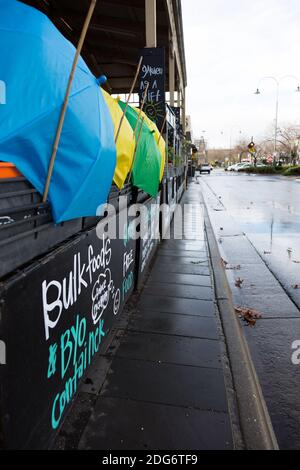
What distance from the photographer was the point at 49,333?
2008 millimetres

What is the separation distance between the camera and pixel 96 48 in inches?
541

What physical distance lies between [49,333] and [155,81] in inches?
269

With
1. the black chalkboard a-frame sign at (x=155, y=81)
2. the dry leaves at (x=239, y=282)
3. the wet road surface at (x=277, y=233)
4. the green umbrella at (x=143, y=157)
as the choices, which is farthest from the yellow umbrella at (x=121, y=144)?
the black chalkboard a-frame sign at (x=155, y=81)

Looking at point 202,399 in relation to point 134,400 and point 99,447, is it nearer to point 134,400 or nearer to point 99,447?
point 134,400

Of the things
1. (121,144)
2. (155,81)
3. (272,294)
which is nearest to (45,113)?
(121,144)

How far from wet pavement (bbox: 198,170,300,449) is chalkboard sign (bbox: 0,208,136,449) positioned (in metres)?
1.53

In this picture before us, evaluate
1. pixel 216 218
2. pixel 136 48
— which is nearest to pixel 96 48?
pixel 136 48

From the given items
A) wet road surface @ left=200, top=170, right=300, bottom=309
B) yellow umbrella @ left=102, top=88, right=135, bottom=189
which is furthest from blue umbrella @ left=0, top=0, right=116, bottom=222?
wet road surface @ left=200, top=170, right=300, bottom=309

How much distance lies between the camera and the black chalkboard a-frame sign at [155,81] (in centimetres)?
748

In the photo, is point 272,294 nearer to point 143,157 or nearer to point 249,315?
point 249,315

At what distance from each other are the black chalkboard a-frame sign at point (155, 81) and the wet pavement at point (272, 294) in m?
3.22

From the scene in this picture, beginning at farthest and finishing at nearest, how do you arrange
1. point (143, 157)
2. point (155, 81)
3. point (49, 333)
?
point (155, 81), point (143, 157), point (49, 333)

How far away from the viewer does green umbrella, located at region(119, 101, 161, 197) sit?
3.97 metres

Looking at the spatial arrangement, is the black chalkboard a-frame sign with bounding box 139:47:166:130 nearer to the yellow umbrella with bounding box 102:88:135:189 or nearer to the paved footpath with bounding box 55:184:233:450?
the paved footpath with bounding box 55:184:233:450
